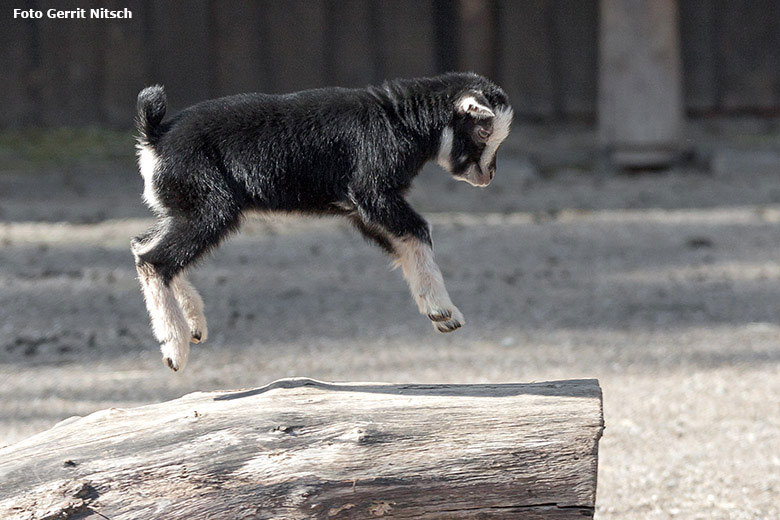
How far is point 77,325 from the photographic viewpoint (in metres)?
6.44

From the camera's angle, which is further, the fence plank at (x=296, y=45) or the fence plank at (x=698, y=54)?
the fence plank at (x=698, y=54)

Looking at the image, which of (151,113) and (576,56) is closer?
(151,113)

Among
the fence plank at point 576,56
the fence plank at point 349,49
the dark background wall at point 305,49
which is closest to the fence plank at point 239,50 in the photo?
the dark background wall at point 305,49

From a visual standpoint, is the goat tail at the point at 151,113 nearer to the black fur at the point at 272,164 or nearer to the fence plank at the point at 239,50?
the black fur at the point at 272,164

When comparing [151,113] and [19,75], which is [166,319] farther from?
[19,75]

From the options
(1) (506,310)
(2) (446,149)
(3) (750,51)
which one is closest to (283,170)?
(2) (446,149)

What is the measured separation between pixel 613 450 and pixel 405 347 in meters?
1.76

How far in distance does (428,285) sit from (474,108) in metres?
0.56

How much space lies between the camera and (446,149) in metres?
3.17

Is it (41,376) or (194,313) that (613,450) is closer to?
(194,313)

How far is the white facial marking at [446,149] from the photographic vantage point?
3.13 meters

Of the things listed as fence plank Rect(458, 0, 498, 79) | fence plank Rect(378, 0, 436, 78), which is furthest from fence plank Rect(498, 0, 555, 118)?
fence plank Rect(378, 0, 436, 78)

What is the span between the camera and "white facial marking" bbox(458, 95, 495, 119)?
302 centimetres

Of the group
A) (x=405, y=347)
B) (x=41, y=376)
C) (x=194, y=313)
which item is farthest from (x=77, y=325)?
(x=194, y=313)
